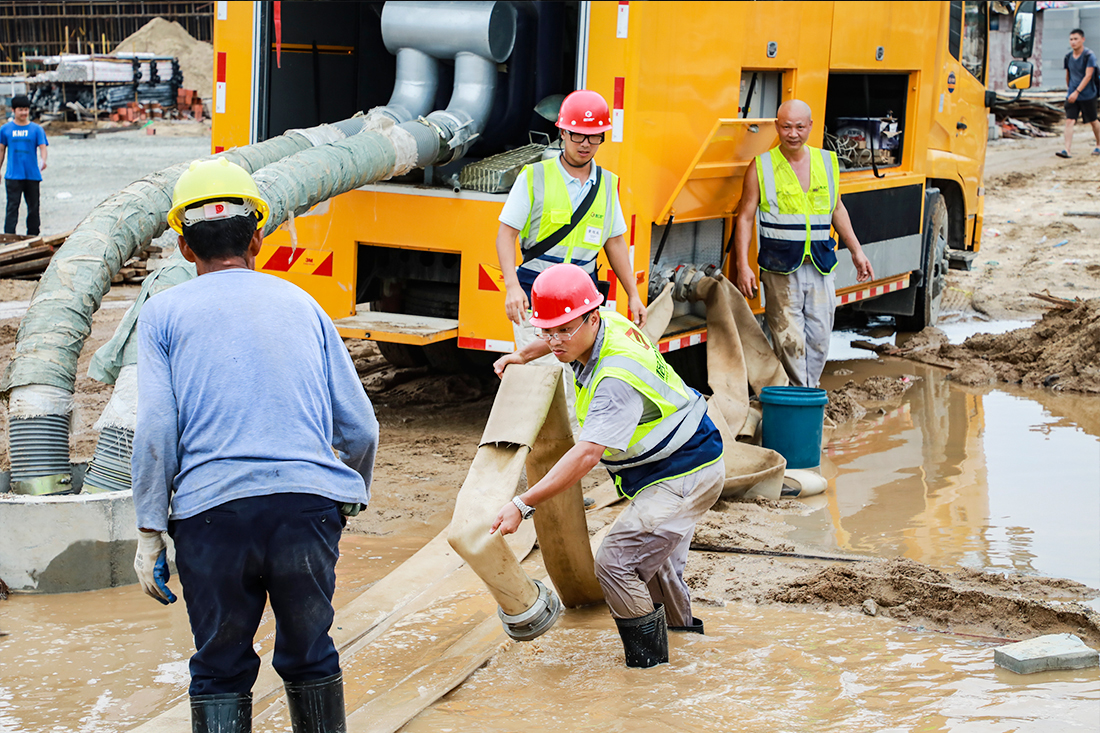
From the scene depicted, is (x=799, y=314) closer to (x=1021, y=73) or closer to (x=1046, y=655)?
(x=1046, y=655)

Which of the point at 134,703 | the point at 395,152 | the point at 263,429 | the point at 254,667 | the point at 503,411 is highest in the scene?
the point at 395,152

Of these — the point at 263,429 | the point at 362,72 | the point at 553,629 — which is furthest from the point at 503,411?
the point at 362,72

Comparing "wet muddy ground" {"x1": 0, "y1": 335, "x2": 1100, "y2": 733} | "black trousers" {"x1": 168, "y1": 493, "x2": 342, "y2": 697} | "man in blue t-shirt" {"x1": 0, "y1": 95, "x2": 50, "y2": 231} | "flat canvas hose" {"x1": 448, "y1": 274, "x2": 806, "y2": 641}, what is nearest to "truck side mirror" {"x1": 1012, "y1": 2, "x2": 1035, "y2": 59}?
"wet muddy ground" {"x1": 0, "y1": 335, "x2": 1100, "y2": 733}

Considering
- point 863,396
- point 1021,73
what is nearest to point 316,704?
point 863,396

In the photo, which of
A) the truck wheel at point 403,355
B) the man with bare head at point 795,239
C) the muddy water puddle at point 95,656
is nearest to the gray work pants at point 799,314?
the man with bare head at point 795,239

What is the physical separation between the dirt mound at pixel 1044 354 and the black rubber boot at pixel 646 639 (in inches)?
224

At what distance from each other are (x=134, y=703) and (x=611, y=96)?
4.11 metres

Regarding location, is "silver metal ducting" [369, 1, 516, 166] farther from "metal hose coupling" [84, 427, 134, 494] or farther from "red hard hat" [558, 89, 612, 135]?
"metal hose coupling" [84, 427, 134, 494]

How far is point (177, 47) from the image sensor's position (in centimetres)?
3734

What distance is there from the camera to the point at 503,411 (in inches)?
170

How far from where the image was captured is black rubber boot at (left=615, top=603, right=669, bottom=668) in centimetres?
412

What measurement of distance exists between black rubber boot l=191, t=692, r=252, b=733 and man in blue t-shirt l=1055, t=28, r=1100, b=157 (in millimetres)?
18539

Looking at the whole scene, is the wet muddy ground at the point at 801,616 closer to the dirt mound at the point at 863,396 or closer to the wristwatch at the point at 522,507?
the dirt mound at the point at 863,396

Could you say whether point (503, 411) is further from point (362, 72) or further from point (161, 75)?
point (161, 75)
